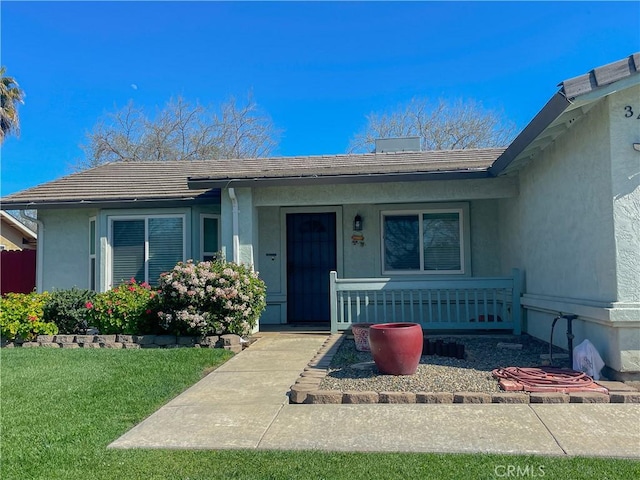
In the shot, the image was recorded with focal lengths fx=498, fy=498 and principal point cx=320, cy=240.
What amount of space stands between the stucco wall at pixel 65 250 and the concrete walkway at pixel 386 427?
709 cm

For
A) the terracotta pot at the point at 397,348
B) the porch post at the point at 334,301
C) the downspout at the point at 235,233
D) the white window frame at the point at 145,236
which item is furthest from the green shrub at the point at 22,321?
the terracotta pot at the point at 397,348

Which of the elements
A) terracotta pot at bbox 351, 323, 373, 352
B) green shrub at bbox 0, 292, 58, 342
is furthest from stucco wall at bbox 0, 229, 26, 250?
terracotta pot at bbox 351, 323, 373, 352

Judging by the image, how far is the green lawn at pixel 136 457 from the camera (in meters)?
3.34

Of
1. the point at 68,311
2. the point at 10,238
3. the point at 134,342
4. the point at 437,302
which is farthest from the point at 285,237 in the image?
the point at 10,238

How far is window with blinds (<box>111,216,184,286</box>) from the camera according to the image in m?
10.5

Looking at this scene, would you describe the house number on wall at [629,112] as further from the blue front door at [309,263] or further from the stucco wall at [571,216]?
the blue front door at [309,263]

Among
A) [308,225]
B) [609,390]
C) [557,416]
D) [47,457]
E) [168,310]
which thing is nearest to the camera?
[47,457]

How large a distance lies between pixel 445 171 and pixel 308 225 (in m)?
3.55

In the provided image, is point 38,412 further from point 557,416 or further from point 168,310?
point 557,416

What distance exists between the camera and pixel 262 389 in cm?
571

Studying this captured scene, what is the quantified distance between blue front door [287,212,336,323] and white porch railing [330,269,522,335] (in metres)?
1.52

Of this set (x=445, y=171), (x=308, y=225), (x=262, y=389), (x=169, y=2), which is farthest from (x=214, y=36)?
(x=262, y=389)

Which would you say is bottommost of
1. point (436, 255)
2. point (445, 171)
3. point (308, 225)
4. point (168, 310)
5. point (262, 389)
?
point (262, 389)

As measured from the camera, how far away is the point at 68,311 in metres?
9.02
